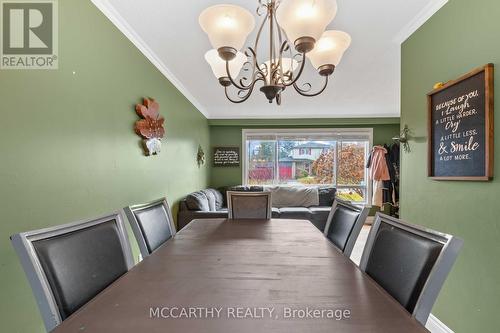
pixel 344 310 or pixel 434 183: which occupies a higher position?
pixel 434 183

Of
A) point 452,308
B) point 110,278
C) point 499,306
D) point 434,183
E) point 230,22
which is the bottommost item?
point 452,308

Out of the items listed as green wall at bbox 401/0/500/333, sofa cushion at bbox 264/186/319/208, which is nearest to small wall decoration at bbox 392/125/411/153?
green wall at bbox 401/0/500/333

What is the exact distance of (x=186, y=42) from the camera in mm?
2193

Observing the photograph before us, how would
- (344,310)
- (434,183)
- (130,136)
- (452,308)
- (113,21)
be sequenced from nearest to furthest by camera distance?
(344,310)
(452,308)
(434,183)
(113,21)
(130,136)

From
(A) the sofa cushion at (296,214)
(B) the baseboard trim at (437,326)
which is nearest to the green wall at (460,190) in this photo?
(B) the baseboard trim at (437,326)

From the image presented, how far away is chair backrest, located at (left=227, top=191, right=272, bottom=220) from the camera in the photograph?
2.28 meters

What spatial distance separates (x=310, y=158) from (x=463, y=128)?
404 cm

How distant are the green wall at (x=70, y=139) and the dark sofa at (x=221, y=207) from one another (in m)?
0.98

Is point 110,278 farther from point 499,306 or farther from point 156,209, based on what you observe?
point 499,306

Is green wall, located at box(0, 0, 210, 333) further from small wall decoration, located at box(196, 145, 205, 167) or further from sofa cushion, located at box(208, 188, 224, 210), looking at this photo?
sofa cushion, located at box(208, 188, 224, 210)

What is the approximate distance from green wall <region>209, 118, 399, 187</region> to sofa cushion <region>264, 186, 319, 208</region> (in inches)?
38.8

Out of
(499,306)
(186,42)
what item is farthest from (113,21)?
(499,306)

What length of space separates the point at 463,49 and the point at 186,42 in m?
2.10

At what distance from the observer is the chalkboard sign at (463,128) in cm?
127
